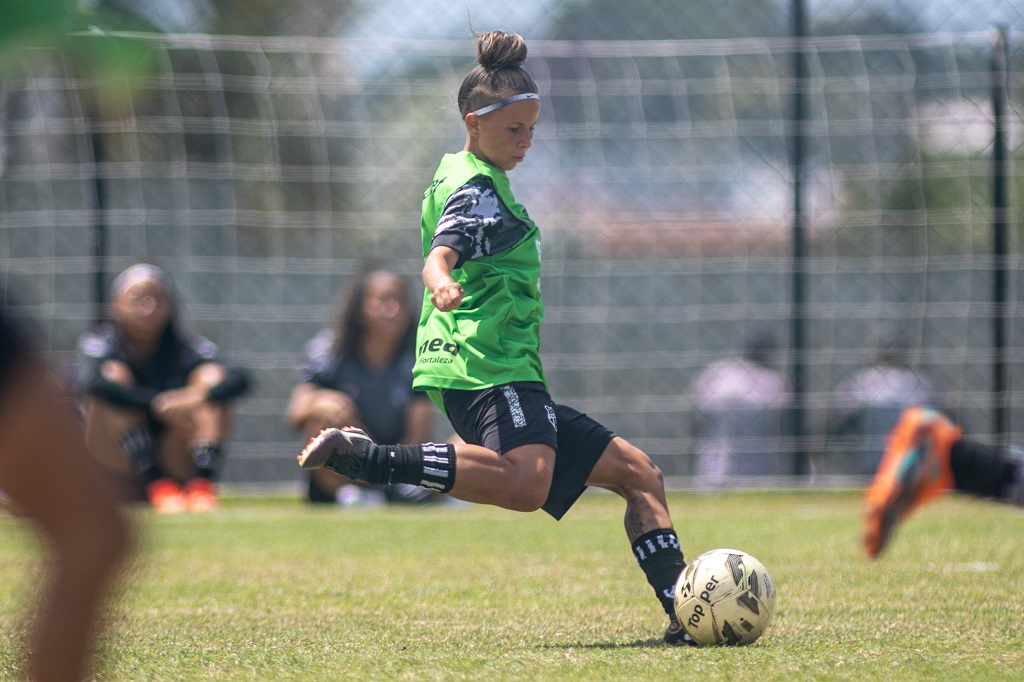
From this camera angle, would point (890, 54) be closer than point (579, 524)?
No

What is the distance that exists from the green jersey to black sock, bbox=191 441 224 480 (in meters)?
5.24

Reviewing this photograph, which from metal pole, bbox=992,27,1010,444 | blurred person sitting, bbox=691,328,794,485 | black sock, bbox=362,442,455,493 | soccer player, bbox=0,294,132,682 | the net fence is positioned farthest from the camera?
blurred person sitting, bbox=691,328,794,485

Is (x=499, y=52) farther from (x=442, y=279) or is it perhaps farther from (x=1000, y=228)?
(x=1000, y=228)

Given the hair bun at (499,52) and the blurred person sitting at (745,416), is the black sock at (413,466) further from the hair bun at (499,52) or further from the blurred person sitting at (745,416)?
the blurred person sitting at (745,416)

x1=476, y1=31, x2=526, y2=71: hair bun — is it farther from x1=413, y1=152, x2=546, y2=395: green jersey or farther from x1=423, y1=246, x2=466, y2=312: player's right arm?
x1=423, y1=246, x2=466, y2=312: player's right arm

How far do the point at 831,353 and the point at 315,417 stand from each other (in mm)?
4359

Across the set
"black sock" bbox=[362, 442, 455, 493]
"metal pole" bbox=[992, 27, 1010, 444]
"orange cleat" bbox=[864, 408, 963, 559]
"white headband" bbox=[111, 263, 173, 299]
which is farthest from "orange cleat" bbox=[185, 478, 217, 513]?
"metal pole" bbox=[992, 27, 1010, 444]

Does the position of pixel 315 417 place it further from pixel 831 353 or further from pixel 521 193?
pixel 831 353

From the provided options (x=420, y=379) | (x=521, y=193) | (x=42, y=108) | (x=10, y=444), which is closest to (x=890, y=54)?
(x=521, y=193)

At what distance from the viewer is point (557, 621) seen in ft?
13.8

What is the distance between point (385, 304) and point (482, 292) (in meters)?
5.12

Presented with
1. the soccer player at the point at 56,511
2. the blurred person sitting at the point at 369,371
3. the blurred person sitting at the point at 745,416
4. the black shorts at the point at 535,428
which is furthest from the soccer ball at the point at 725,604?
the blurred person sitting at the point at 745,416

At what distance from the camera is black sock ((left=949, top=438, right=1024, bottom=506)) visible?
4285mm

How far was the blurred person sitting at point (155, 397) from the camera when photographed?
8922mm
